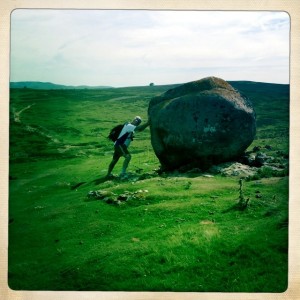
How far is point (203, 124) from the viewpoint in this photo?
10406mm

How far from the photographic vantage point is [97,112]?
12.6m

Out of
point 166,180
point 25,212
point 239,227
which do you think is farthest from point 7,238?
point 239,227

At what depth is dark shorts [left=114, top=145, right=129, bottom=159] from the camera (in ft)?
35.5

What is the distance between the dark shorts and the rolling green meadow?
1.85ft

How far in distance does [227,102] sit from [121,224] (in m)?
3.91

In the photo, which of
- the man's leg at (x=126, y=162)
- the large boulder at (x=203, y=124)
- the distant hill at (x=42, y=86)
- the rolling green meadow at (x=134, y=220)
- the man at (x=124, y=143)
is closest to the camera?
the rolling green meadow at (x=134, y=220)

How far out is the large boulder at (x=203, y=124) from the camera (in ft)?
34.3

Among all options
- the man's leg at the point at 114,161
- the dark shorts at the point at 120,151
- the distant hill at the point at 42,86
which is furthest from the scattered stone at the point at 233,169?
the distant hill at the point at 42,86

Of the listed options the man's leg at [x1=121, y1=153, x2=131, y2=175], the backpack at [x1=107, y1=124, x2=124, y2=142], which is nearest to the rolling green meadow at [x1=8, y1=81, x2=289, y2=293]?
the man's leg at [x1=121, y1=153, x2=131, y2=175]

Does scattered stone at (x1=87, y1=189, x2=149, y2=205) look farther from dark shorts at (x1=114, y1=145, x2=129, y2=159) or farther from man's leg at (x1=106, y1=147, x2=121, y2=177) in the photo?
dark shorts at (x1=114, y1=145, x2=129, y2=159)

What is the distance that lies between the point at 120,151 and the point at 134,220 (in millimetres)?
2340

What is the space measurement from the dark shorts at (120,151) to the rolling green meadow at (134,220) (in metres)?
0.57

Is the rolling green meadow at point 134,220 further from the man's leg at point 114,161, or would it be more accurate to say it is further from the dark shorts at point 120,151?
the dark shorts at point 120,151

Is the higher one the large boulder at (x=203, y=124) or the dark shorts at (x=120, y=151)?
the large boulder at (x=203, y=124)
